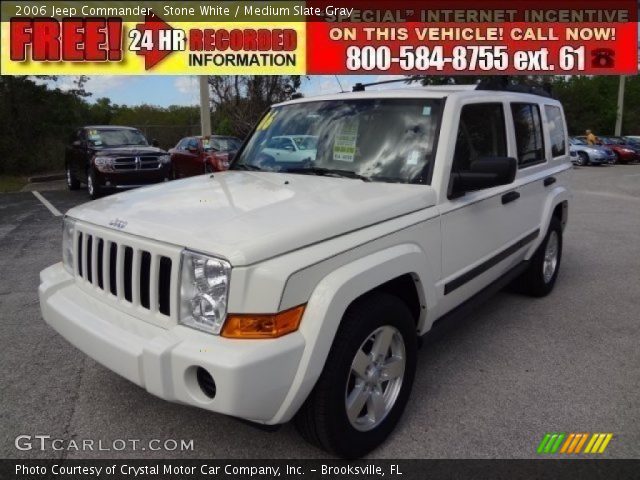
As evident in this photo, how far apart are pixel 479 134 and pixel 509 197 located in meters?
0.57

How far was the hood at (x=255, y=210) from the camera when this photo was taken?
2270mm

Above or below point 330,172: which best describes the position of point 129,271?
below

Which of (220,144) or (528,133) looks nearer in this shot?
(528,133)

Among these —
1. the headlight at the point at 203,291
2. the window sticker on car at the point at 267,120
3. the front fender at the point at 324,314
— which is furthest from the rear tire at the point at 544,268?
the headlight at the point at 203,291

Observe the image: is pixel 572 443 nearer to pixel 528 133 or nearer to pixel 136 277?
pixel 136 277

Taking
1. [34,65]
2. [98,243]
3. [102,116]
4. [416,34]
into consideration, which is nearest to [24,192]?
[34,65]

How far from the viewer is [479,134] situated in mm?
3672

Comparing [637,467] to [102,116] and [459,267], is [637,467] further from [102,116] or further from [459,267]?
[102,116]

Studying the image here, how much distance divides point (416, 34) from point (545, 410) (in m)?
15.8

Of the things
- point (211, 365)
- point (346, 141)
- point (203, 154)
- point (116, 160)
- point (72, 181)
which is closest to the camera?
point (211, 365)

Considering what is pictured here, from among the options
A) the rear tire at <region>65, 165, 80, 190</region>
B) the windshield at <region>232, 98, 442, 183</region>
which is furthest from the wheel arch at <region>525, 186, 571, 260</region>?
the rear tire at <region>65, 165, 80, 190</region>

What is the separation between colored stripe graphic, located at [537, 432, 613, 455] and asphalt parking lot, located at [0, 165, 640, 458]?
1.5 inches

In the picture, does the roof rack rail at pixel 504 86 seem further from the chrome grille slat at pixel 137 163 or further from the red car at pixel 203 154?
the chrome grille slat at pixel 137 163

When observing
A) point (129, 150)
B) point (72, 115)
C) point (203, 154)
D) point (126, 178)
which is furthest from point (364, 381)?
point (72, 115)
